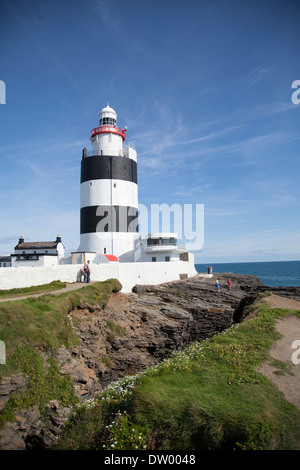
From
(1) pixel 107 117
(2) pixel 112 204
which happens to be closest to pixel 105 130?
(1) pixel 107 117

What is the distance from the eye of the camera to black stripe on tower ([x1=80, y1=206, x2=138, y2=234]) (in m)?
31.8

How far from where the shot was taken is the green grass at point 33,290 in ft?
57.4

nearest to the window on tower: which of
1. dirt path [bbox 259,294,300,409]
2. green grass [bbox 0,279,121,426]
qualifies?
green grass [bbox 0,279,121,426]

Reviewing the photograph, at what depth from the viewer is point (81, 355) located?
1526cm

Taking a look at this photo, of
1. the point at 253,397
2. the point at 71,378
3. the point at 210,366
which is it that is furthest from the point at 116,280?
the point at 253,397

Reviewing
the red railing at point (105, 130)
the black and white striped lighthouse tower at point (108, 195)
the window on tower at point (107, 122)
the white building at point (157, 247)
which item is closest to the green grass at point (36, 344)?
the black and white striped lighthouse tower at point (108, 195)

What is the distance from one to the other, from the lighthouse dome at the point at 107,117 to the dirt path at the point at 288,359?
2712 centimetres

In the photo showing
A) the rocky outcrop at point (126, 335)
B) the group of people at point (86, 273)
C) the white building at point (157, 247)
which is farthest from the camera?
the white building at point (157, 247)

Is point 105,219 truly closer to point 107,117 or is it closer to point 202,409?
point 107,117

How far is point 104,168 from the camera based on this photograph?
32344mm

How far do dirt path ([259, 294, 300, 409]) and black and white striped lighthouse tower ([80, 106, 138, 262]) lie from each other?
1929 cm

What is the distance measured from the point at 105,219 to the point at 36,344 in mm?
20685

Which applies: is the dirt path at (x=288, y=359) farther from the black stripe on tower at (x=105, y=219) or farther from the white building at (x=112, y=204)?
the black stripe on tower at (x=105, y=219)
